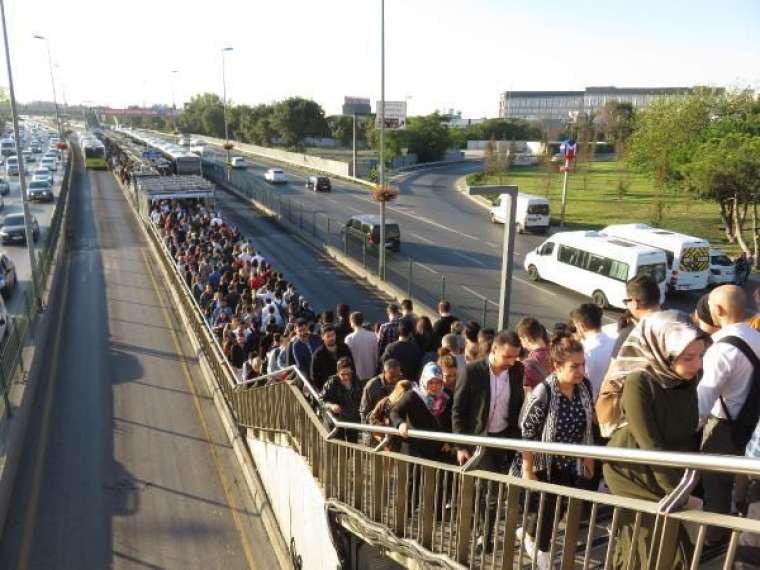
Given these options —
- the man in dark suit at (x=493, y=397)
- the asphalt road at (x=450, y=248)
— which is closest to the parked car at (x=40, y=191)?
the asphalt road at (x=450, y=248)

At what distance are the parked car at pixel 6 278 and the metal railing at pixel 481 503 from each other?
570 inches

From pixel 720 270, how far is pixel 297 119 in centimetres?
7272

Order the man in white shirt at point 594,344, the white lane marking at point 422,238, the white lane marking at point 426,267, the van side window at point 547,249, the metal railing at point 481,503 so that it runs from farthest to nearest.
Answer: the white lane marking at point 422,238, the white lane marking at point 426,267, the van side window at point 547,249, the man in white shirt at point 594,344, the metal railing at point 481,503

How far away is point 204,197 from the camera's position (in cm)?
2947

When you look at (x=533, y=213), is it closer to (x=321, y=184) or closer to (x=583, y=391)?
(x=321, y=184)

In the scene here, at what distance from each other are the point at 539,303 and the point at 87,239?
22.8 m

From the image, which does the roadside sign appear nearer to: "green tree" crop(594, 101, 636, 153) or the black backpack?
"green tree" crop(594, 101, 636, 153)

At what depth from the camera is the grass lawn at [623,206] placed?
3234 cm

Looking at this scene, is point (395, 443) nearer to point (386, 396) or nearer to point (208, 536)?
point (386, 396)

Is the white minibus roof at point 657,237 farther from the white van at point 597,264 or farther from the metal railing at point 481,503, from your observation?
the metal railing at point 481,503

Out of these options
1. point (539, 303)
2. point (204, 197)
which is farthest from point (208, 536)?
point (204, 197)

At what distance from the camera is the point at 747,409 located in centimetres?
357

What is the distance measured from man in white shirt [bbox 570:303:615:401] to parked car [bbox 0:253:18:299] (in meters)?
20.0

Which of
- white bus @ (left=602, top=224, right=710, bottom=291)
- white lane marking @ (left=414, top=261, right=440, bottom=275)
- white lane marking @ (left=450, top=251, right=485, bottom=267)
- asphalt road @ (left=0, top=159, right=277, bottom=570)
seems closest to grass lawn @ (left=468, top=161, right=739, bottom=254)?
white bus @ (left=602, top=224, right=710, bottom=291)
